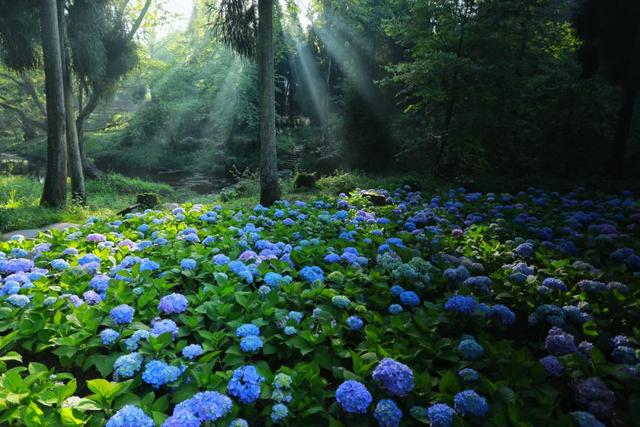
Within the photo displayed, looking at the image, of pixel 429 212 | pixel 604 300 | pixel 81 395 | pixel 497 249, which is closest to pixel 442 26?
pixel 429 212

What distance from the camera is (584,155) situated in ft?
32.2

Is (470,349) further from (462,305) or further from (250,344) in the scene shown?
(250,344)

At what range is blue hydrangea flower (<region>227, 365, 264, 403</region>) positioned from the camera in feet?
5.32

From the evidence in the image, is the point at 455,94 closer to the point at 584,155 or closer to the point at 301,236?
the point at 584,155

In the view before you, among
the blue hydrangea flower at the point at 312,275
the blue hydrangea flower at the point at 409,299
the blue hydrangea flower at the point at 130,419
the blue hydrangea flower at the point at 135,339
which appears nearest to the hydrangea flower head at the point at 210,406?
the blue hydrangea flower at the point at 130,419

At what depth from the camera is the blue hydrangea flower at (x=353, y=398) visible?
5.07 feet

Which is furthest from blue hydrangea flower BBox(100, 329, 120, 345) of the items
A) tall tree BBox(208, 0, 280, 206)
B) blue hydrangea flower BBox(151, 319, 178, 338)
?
tall tree BBox(208, 0, 280, 206)

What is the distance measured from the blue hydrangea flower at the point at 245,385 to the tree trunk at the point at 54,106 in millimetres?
8961

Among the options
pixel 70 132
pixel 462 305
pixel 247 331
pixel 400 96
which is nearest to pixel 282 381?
pixel 247 331

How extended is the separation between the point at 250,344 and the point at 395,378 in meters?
0.74

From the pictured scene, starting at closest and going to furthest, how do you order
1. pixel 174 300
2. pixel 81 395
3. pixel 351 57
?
1. pixel 81 395
2. pixel 174 300
3. pixel 351 57

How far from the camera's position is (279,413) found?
1.55 metres

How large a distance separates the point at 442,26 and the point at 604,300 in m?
9.56

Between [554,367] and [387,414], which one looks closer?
[387,414]
